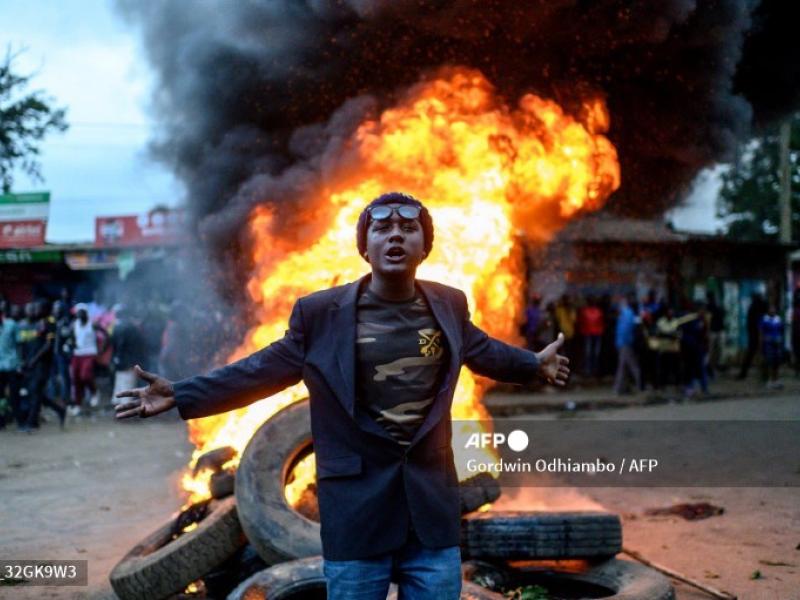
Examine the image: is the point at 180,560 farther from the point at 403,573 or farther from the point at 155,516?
the point at 403,573

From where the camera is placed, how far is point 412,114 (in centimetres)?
777

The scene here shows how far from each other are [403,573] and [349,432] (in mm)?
503

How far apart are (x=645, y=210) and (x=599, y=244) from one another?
9.71 metres

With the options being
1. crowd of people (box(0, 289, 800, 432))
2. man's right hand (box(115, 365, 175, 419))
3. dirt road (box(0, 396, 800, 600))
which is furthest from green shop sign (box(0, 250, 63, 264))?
man's right hand (box(115, 365, 175, 419))

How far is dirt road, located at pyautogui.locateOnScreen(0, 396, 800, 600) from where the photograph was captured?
219 inches

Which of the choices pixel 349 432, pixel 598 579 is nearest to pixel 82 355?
pixel 598 579

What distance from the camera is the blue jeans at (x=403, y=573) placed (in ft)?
8.90

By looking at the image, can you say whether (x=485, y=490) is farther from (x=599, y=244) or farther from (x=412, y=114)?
(x=599, y=244)

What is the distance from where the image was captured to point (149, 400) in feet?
9.41

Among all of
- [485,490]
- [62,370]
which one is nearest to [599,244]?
[62,370]

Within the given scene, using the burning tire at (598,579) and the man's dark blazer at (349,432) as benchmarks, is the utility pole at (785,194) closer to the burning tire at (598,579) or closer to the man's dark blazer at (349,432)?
the burning tire at (598,579)

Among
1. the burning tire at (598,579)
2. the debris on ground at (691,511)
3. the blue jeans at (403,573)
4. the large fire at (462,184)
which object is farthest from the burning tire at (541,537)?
the blue jeans at (403,573)

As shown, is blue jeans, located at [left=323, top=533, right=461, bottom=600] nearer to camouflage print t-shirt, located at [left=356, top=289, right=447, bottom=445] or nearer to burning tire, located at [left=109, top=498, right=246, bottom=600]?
camouflage print t-shirt, located at [left=356, top=289, right=447, bottom=445]

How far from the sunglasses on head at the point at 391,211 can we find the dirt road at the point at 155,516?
3.48 metres
